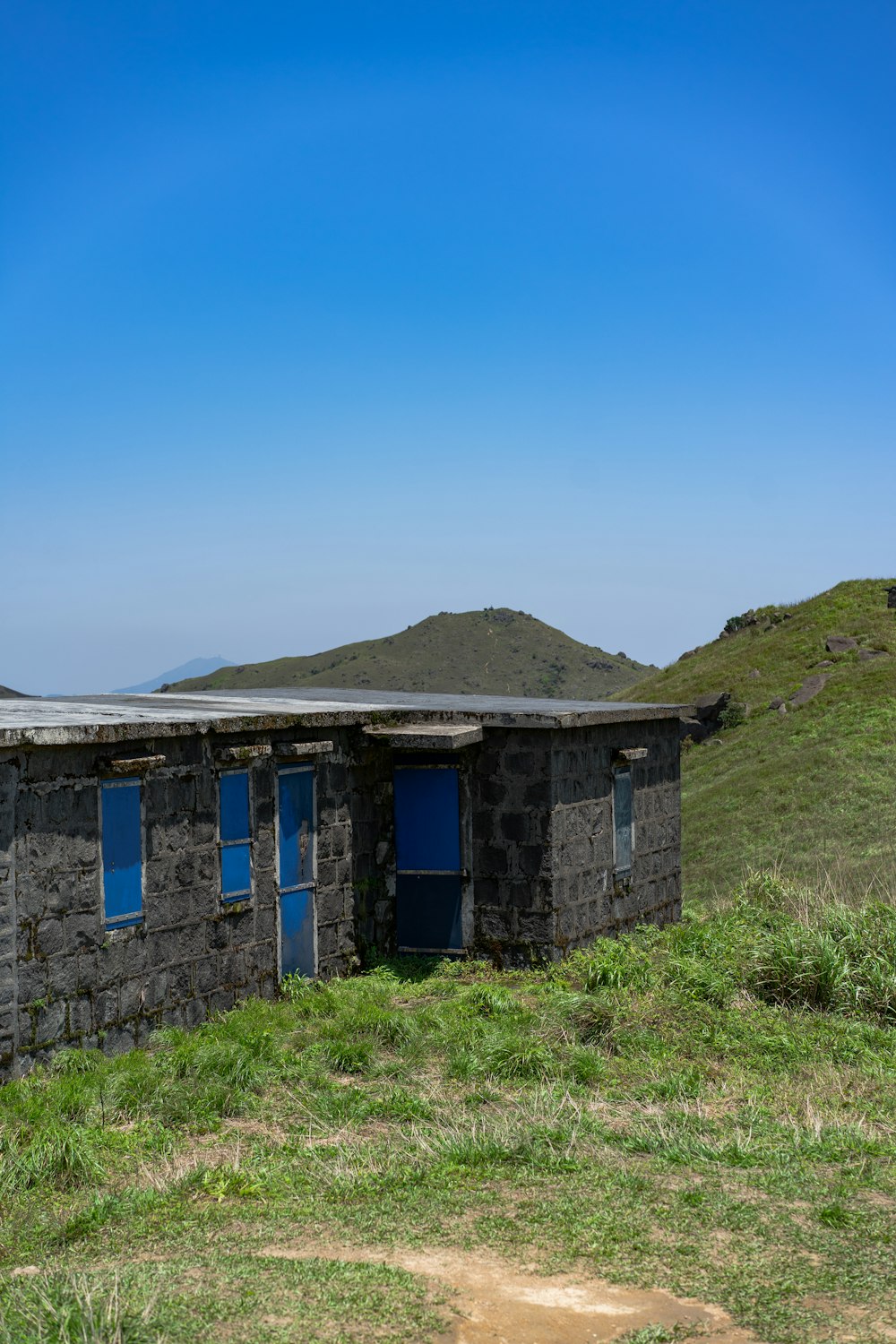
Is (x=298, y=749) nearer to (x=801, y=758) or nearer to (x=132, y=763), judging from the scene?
(x=132, y=763)

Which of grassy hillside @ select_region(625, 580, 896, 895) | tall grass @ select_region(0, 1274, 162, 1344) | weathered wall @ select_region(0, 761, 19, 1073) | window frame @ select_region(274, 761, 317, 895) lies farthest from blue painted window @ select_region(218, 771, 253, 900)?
grassy hillside @ select_region(625, 580, 896, 895)

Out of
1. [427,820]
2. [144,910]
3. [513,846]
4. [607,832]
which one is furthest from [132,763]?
[607,832]

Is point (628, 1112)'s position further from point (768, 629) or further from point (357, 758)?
point (768, 629)

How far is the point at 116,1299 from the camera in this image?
4.65 metres

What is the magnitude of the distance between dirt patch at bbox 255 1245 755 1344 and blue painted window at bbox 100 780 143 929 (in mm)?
4407

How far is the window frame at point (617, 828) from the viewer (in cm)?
1423

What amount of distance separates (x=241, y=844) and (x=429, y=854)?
2843 millimetres

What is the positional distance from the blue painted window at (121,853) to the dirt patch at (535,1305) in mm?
4407

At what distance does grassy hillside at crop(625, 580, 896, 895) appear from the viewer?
70.3 ft

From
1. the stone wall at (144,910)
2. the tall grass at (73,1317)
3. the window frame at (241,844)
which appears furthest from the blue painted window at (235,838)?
the tall grass at (73,1317)

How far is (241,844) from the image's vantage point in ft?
35.8

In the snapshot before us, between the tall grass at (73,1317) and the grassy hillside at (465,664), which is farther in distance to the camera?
the grassy hillside at (465,664)

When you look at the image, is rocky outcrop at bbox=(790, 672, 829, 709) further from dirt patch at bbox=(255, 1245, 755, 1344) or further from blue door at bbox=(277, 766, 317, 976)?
dirt patch at bbox=(255, 1245, 755, 1344)

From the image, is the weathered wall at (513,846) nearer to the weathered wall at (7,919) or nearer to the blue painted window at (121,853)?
the blue painted window at (121,853)
